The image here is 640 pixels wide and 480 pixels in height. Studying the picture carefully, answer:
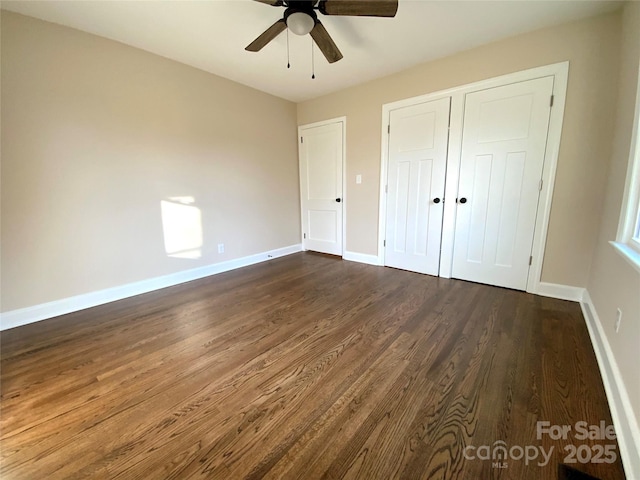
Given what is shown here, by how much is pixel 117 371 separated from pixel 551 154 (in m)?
3.81

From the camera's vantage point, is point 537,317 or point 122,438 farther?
point 537,317

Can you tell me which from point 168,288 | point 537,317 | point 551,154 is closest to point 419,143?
point 551,154

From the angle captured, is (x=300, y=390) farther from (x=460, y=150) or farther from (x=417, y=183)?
(x=460, y=150)

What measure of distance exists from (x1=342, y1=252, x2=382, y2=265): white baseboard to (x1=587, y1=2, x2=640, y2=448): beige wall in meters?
2.14

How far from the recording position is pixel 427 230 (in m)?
3.21

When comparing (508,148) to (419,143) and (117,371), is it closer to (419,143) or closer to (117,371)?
(419,143)

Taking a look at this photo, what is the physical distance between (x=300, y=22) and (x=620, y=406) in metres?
2.76

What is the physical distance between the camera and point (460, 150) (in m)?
2.84

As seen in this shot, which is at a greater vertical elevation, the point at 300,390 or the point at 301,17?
the point at 301,17

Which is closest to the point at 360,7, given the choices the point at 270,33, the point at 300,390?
the point at 270,33

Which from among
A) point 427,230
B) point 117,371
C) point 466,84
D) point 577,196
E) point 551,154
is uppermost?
point 466,84

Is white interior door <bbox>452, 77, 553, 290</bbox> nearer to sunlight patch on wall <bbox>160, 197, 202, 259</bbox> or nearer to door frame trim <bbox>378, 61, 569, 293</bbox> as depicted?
door frame trim <bbox>378, 61, 569, 293</bbox>

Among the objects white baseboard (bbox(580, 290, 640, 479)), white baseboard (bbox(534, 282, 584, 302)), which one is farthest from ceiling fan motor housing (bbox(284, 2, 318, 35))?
white baseboard (bbox(534, 282, 584, 302))

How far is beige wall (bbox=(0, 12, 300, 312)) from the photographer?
209 cm
